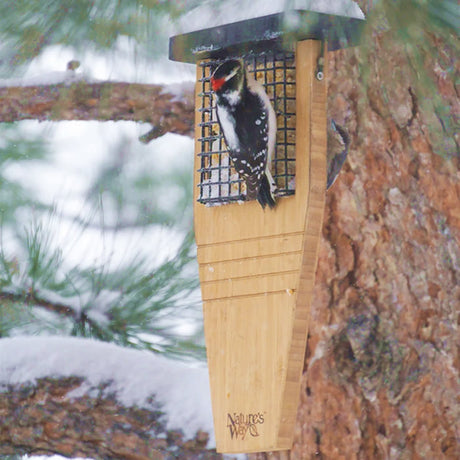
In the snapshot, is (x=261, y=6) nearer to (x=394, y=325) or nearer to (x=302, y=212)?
(x=302, y=212)

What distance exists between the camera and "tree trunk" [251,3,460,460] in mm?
2457

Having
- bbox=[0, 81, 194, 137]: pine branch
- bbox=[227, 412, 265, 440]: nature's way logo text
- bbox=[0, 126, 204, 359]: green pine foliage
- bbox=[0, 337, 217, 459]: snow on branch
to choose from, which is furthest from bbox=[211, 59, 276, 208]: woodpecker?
bbox=[0, 126, 204, 359]: green pine foliage

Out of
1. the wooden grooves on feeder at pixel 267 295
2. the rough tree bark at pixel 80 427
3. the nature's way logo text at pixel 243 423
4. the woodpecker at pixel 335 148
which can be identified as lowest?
the rough tree bark at pixel 80 427

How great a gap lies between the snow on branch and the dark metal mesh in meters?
0.66

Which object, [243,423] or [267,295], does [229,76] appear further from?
[243,423]

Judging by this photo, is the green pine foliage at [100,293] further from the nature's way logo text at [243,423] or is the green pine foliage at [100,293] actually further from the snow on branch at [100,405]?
the nature's way logo text at [243,423]

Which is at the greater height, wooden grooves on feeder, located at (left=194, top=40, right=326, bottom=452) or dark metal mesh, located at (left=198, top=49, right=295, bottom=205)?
dark metal mesh, located at (left=198, top=49, right=295, bottom=205)

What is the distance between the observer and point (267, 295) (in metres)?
1.88

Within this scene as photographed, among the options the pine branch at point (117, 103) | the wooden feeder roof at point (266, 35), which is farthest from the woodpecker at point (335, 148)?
the pine branch at point (117, 103)

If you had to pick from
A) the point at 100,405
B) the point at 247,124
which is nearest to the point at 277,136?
the point at 247,124

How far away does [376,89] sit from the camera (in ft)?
8.40

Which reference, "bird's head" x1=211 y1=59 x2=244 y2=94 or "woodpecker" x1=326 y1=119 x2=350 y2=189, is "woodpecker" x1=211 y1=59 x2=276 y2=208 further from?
"woodpecker" x1=326 y1=119 x2=350 y2=189

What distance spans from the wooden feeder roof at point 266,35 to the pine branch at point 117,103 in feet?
1.71

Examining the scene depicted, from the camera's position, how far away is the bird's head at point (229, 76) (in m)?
1.98
